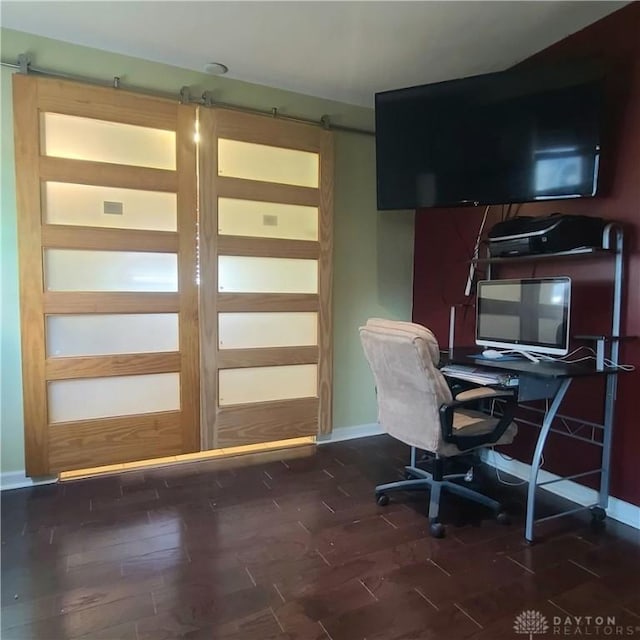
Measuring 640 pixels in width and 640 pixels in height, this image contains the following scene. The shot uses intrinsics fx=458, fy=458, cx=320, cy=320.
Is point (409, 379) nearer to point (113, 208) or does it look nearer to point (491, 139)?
point (491, 139)

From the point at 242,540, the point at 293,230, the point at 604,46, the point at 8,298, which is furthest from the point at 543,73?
the point at 8,298

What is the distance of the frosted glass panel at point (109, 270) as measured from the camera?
2.72 metres

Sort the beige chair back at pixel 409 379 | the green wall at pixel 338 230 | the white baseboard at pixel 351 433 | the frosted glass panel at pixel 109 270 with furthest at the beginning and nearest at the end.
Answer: the white baseboard at pixel 351 433 < the frosted glass panel at pixel 109 270 < the green wall at pixel 338 230 < the beige chair back at pixel 409 379

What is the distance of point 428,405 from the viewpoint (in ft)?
7.11

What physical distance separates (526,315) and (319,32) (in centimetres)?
197

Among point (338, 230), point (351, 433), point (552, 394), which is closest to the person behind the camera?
point (552, 394)

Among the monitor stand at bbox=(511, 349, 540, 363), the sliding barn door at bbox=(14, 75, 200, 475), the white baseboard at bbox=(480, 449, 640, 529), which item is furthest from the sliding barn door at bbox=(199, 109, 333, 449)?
the monitor stand at bbox=(511, 349, 540, 363)

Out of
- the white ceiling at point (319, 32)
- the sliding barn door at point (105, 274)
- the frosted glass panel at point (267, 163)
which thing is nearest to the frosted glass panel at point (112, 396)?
the sliding barn door at point (105, 274)

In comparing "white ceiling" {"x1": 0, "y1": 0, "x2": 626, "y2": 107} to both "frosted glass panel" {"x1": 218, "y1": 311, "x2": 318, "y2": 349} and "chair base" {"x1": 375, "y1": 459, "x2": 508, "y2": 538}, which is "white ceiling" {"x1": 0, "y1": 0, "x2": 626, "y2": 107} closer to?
"frosted glass panel" {"x1": 218, "y1": 311, "x2": 318, "y2": 349}

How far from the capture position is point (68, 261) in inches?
108

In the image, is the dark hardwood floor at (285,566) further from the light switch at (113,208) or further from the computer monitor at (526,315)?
the light switch at (113,208)

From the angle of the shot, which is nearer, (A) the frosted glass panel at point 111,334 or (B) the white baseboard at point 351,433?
(A) the frosted glass panel at point 111,334

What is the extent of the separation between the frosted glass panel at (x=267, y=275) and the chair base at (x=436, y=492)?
152 centimetres

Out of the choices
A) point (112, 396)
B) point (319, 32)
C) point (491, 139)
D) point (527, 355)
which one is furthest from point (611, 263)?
point (112, 396)
